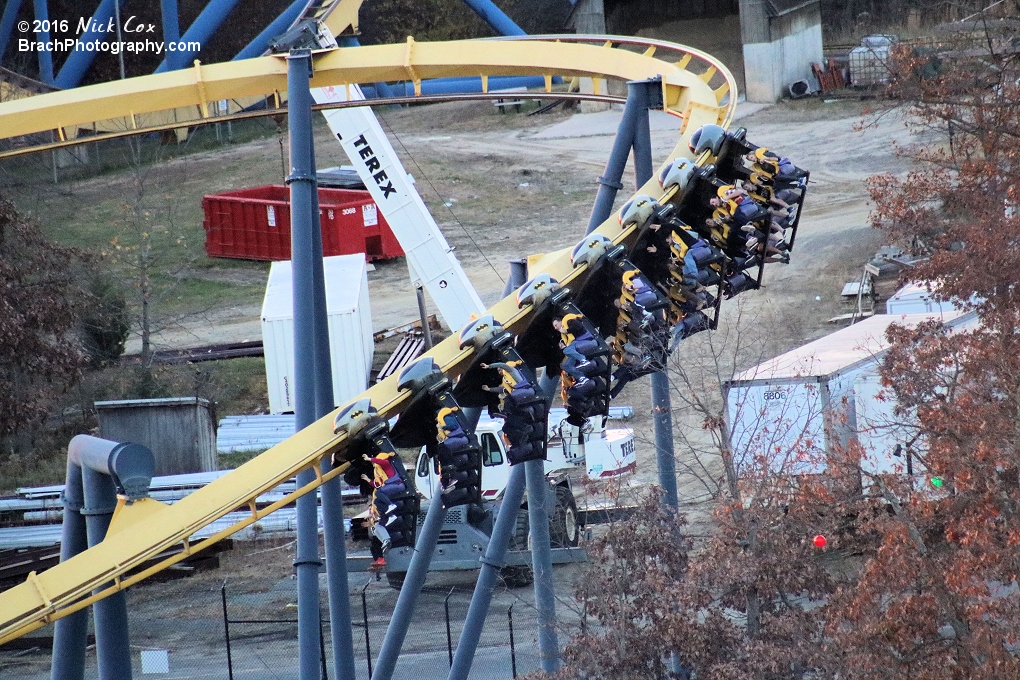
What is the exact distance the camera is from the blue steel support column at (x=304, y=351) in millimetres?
12711

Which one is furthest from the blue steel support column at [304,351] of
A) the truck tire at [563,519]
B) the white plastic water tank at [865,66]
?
the white plastic water tank at [865,66]

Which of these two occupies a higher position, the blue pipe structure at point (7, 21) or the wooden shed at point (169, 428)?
the blue pipe structure at point (7, 21)

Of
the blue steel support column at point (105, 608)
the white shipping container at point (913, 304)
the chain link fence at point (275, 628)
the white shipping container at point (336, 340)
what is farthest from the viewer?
the white shipping container at point (336, 340)

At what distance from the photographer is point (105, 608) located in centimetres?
1123

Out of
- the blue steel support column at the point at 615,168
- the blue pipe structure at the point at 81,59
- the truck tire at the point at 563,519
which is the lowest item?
the truck tire at the point at 563,519

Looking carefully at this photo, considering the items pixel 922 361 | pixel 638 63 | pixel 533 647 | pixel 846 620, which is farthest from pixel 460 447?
pixel 922 361

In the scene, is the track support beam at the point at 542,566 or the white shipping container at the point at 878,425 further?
the white shipping container at the point at 878,425

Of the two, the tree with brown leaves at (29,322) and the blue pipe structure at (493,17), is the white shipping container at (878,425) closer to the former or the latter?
the tree with brown leaves at (29,322)

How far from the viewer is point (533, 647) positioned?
19.9 m

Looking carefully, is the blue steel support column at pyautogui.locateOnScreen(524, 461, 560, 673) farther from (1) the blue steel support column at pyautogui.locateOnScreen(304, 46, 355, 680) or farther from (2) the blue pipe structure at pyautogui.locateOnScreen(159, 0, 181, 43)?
(2) the blue pipe structure at pyautogui.locateOnScreen(159, 0, 181, 43)

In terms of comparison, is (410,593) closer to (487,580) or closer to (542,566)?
(487,580)

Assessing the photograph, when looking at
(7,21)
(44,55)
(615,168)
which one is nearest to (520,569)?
(615,168)

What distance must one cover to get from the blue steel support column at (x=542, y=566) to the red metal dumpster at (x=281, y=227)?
83.1ft

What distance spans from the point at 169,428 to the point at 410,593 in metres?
14.9
